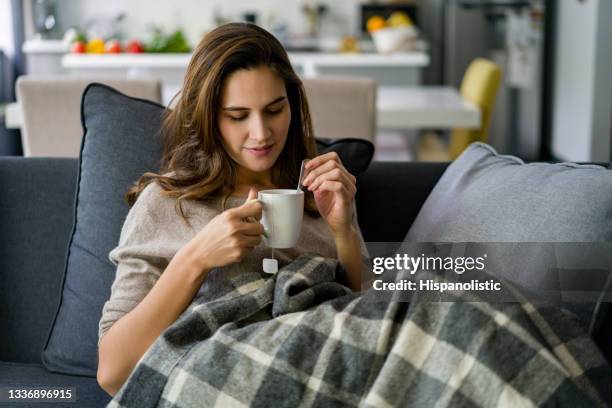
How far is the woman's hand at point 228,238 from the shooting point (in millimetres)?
1518

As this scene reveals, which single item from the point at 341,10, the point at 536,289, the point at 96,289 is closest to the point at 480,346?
the point at 536,289

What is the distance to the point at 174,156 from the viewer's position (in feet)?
5.93

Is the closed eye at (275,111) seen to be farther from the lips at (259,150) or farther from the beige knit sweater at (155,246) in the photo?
the beige knit sweater at (155,246)

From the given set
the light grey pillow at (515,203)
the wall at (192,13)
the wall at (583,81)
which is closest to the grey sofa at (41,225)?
the light grey pillow at (515,203)

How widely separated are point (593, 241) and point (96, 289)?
0.93 m

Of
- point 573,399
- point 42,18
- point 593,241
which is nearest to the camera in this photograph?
point 573,399

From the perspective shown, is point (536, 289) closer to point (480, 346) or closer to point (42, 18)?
point (480, 346)

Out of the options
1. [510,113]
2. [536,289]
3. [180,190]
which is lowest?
[510,113]

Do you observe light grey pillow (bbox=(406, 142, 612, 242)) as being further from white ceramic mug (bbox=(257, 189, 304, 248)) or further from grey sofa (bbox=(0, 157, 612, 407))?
white ceramic mug (bbox=(257, 189, 304, 248))

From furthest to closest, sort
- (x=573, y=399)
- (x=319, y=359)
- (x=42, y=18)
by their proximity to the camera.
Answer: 1. (x=42, y=18)
2. (x=319, y=359)
3. (x=573, y=399)

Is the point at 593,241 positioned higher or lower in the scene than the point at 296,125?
lower

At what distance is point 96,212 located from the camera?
1.90m

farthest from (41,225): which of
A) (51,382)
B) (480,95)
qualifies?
(480,95)

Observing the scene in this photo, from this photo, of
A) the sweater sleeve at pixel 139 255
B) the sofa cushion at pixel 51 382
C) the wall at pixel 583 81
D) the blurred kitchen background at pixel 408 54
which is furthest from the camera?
the wall at pixel 583 81
